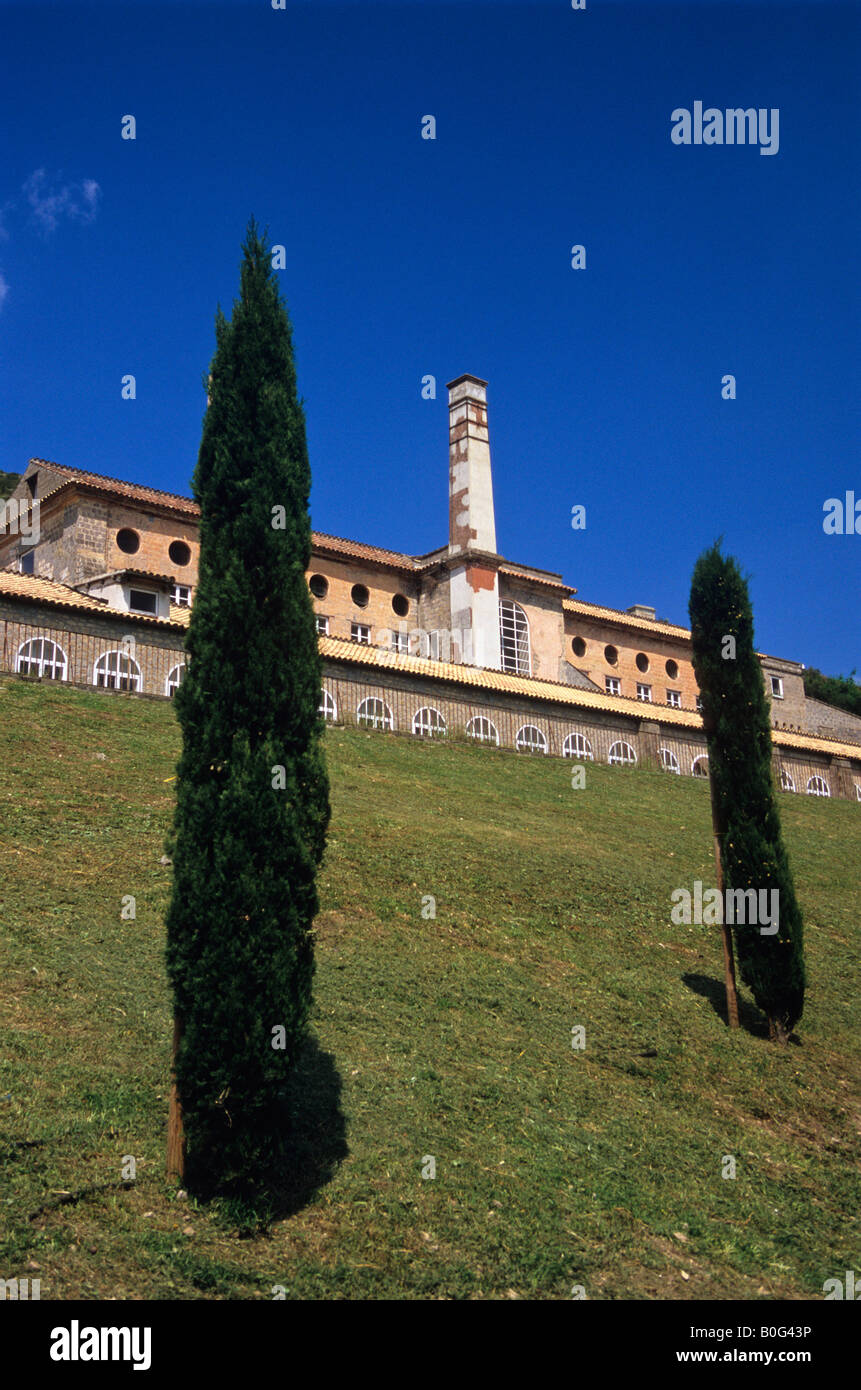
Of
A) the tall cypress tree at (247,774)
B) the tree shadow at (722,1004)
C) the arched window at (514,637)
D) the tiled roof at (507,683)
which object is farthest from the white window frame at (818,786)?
the tall cypress tree at (247,774)

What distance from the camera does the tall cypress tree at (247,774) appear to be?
8.38 metres

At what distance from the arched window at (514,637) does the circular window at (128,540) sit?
47.5 feet

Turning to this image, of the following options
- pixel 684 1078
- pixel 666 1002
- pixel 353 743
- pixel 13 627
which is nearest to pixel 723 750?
pixel 666 1002

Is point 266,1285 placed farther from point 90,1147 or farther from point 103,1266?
point 90,1147

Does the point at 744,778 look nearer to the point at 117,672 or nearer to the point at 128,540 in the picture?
the point at 117,672

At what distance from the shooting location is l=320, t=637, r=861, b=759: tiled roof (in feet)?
95.7

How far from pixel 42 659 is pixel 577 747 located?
1490 centimetres

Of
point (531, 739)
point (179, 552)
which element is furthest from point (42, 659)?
point (179, 552)

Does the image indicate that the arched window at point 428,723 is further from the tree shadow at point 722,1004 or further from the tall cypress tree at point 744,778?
the tree shadow at point 722,1004

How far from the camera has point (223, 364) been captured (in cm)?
1002

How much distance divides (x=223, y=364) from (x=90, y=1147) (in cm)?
645

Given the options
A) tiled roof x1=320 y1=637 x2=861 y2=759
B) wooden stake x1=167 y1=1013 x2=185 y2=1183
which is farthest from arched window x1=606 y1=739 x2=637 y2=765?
wooden stake x1=167 y1=1013 x2=185 y2=1183

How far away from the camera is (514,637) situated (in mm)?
44438

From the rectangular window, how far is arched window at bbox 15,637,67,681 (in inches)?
176
